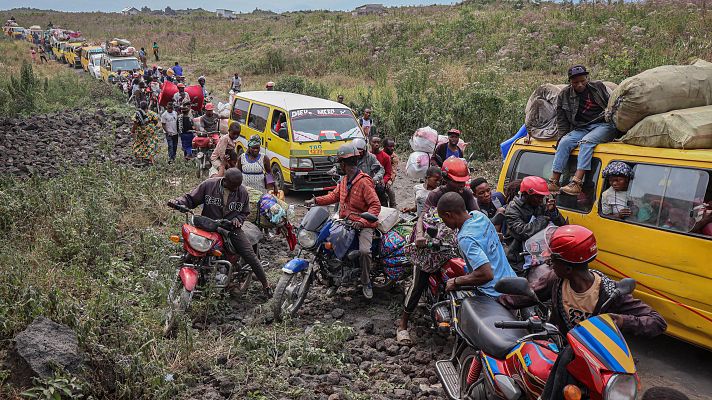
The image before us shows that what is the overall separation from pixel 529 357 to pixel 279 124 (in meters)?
8.95

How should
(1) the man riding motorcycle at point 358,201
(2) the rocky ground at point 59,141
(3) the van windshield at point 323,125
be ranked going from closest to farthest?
1. (1) the man riding motorcycle at point 358,201
2. (3) the van windshield at point 323,125
3. (2) the rocky ground at point 59,141

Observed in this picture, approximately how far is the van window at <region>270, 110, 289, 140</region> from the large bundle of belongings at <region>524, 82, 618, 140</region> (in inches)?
214

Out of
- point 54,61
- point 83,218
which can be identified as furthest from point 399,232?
point 54,61

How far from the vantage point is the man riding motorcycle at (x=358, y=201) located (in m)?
5.93

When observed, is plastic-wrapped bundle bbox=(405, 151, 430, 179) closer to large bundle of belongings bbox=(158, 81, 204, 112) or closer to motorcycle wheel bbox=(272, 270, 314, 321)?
motorcycle wheel bbox=(272, 270, 314, 321)

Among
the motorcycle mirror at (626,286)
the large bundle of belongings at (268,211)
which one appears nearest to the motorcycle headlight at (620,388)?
the motorcycle mirror at (626,286)

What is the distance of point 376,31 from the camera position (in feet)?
112

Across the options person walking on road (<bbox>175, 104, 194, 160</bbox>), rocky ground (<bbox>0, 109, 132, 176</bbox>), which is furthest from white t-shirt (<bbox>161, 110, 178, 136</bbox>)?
rocky ground (<bbox>0, 109, 132, 176</bbox>)

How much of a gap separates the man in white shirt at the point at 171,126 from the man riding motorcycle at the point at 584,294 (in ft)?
36.5

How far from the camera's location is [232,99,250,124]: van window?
12.7 meters

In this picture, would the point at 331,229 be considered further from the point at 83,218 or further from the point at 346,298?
the point at 83,218

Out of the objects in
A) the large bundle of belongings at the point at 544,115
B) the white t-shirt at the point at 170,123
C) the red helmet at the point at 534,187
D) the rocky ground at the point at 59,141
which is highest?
the large bundle of belongings at the point at 544,115

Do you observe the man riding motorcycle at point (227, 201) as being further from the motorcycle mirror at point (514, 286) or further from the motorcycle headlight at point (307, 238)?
A: the motorcycle mirror at point (514, 286)

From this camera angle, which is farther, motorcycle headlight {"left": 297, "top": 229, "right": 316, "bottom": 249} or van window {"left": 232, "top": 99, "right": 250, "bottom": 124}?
van window {"left": 232, "top": 99, "right": 250, "bottom": 124}
